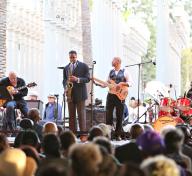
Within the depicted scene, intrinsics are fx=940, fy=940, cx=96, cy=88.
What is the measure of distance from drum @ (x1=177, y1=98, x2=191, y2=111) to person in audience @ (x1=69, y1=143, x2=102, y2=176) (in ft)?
52.7

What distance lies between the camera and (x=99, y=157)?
24.9 ft


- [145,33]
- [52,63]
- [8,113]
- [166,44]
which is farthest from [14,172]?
[145,33]

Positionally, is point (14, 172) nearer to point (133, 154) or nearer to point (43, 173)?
point (43, 173)

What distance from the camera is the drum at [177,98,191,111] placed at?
930 inches

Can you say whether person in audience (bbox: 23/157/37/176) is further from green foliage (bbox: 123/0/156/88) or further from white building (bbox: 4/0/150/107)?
green foliage (bbox: 123/0/156/88)

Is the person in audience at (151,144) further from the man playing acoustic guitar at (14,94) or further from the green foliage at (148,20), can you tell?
the green foliage at (148,20)

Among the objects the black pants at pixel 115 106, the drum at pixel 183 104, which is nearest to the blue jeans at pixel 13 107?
the black pants at pixel 115 106

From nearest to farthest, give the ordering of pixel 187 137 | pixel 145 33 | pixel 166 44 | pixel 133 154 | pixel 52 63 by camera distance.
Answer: pixel 133 154 < pixel 187 137 < pixel 52 63 < pixel 166 44 < pixel 145 33

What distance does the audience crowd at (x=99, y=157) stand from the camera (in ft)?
24.5

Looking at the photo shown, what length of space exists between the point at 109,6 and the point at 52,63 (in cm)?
828

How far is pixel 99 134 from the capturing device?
11586 mm

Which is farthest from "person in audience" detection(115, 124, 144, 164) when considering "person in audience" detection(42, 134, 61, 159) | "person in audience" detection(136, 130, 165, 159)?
"person in audience" detection(136, 130, 165, 159)

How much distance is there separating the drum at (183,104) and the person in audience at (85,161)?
16078 mm

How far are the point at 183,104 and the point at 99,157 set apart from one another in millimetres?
16249
